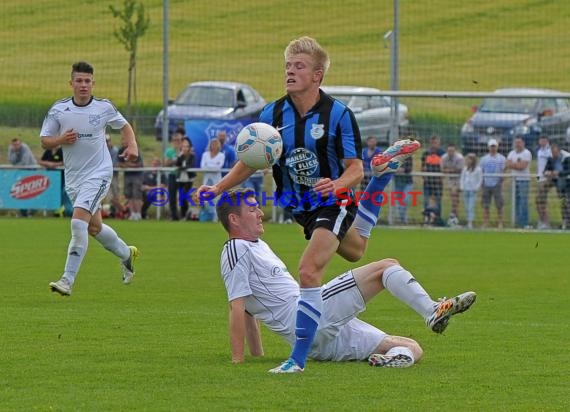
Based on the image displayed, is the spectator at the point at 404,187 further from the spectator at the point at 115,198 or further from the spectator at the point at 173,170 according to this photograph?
the spectator at the point at 115,198

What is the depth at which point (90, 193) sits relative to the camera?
13133 millimetres

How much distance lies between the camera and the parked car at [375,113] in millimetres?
24969

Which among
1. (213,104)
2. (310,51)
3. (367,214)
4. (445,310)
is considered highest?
(213,104)

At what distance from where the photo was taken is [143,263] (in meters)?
16.9

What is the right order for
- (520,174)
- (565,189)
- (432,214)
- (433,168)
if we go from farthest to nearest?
(432,214), (433,168), (520,174), (565,189)

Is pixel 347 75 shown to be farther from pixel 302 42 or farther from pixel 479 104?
pixel 302 42

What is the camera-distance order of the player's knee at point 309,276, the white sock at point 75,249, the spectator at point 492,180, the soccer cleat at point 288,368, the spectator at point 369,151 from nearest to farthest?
the soccer cleat at point 288,368, the player's knee at point 309,276, the white sock at point 75,249, the spectator at point 369,151, the spectator at point 492,180

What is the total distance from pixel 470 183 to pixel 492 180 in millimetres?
424

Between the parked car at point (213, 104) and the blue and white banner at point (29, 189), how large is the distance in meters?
2.74

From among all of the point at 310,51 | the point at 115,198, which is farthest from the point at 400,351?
the point at 115,198

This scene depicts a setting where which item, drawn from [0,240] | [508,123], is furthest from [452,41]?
[0,240]

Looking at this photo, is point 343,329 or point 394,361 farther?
point 343,329

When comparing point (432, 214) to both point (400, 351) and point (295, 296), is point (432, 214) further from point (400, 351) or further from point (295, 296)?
point (400, 351)

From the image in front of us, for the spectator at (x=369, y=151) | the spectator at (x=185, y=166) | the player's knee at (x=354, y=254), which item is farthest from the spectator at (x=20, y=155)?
the player's knee at (x=354, y=254)
